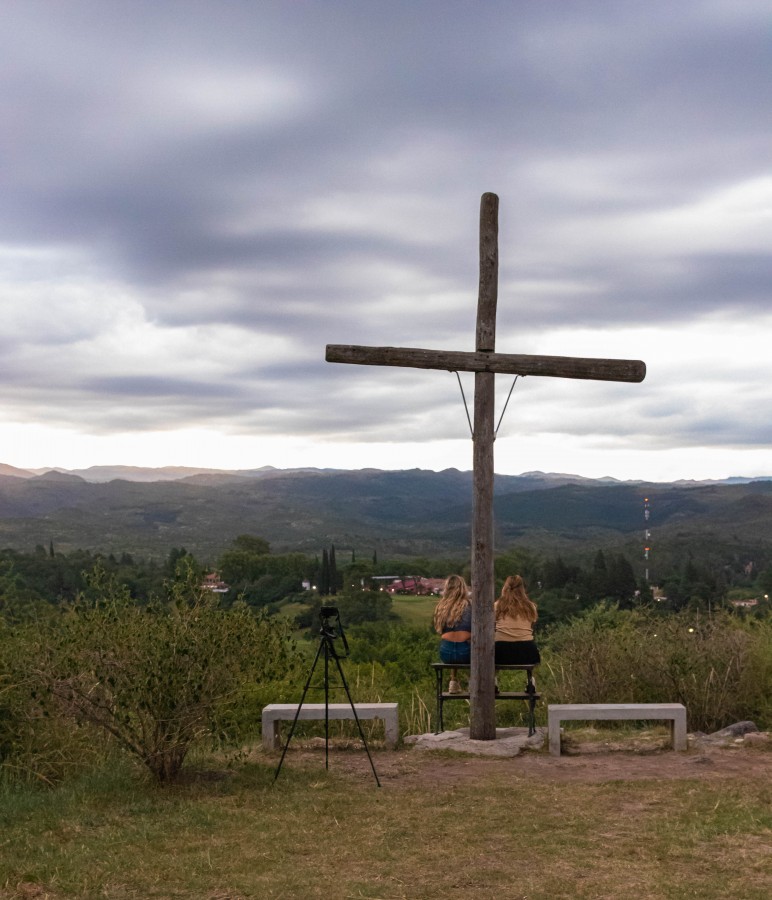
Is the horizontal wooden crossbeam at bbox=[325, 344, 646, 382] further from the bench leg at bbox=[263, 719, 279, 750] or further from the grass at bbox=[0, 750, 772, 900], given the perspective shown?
the grass at bbox=[0, 750, 772, 900]

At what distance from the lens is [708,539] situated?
7044 centimetres

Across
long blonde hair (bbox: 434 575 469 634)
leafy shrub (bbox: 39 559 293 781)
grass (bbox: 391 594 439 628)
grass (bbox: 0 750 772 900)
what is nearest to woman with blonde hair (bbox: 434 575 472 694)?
long blonde hair (bbox: 434 575 469 634)

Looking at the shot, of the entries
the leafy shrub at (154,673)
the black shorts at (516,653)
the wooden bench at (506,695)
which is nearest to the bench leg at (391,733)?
the wooden bench at (506,695)

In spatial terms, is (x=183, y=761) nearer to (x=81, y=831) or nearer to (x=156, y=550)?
(x=81, y=831)

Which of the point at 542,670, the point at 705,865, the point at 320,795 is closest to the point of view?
Result: the point at 705,865

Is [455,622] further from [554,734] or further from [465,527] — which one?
[465,527]

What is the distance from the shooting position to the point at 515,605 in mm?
9953

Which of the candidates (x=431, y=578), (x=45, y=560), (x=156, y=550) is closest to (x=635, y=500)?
(x=156, y=550)

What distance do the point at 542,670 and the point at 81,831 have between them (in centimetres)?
748

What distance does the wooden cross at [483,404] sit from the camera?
941 centimetres

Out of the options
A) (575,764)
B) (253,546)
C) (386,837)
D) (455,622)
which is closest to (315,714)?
(455,622)

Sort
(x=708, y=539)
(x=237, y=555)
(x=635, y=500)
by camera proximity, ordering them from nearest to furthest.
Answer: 1. (x=237, y=555)
2. (x=708, y=539)
3. (x=635, y=500)

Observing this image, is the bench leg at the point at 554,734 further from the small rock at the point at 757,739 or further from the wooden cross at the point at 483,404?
the small rock at the point at 757,739

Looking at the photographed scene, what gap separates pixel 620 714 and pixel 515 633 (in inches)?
52.6
